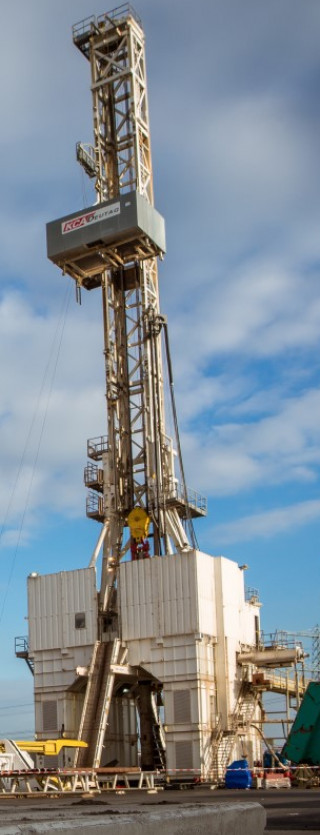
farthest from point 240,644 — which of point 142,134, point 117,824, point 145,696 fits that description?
point 117,824

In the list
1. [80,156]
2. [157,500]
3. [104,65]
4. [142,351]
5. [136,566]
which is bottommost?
[136,566]

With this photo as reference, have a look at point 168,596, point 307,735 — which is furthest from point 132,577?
point 307,735

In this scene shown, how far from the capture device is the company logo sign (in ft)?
142

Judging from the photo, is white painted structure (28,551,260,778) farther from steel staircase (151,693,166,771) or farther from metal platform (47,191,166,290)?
metal platform (47,191,166,290)

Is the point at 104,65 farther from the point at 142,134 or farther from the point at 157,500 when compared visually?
the point at 157,500

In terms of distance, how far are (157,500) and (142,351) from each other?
6847 mm

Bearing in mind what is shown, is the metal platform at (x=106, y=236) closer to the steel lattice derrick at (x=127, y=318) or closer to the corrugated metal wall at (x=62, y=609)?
the steel lattice derrick at (x=127, y=318)

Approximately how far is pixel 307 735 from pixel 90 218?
24186 millimetres

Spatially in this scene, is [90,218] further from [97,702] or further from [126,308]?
[97,702]

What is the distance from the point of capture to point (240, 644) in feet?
132

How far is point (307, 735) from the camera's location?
30.3 m

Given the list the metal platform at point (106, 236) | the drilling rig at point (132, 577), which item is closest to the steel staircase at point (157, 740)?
the drilling rig at point (132, 577)

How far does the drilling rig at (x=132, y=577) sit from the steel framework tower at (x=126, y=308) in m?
0.06

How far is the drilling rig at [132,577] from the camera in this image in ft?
122
